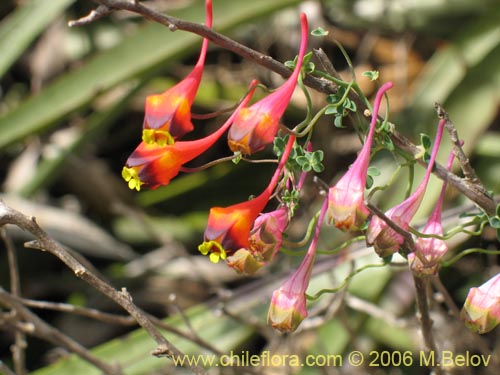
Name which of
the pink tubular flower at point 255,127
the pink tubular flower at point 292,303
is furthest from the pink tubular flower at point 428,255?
the pink tubular flower at point 255,127

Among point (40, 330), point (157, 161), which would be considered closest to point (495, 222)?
point (157, 161)

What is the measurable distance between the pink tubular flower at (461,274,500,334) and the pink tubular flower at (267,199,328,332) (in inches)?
6.7

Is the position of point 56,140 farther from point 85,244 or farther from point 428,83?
point 428,83

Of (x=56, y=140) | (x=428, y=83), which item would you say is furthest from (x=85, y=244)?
(x=428, y=83)

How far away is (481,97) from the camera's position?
1.70 meters

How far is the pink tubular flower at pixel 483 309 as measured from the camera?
0.79 metres

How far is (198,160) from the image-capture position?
2195mm

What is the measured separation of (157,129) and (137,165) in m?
0.05

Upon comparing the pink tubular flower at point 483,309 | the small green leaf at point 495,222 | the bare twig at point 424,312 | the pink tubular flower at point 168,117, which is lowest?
the bare twig at point 424,312

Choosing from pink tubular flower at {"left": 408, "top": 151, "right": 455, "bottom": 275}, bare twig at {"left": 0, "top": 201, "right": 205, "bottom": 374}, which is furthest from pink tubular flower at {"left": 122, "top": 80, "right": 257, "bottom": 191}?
pink tubular flower at {"left": 408, "top": 151, "right": 455, "bottom": 275}

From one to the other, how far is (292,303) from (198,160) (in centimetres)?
145

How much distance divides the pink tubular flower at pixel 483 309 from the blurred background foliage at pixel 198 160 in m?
0.44

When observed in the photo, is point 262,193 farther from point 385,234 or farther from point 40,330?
point 40,330

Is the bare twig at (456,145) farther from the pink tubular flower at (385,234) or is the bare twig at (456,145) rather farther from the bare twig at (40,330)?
the bare twig at (40,330)
